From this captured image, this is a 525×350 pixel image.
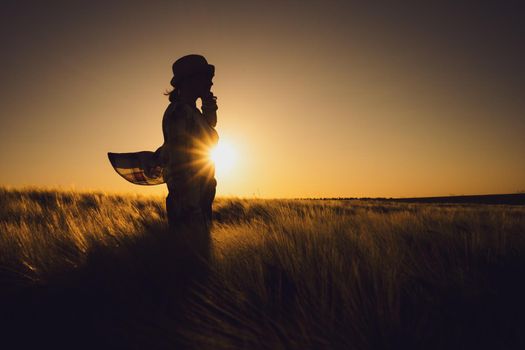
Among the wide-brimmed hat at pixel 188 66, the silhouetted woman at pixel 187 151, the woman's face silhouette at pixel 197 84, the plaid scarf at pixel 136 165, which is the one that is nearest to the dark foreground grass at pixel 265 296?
the silhouetted woman at pixel 187 151

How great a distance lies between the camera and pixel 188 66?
3182 millimetres

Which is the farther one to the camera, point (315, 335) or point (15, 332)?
point (15, 332)

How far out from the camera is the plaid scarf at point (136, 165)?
325 centimetres

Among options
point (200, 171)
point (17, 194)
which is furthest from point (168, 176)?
point (17, 194)

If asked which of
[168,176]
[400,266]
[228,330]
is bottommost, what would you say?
[228,330]

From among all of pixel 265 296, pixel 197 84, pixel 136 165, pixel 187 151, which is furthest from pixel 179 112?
pixel 265 296

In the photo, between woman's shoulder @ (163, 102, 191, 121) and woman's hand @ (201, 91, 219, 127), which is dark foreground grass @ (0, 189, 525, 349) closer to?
woman's shoulder @ (163, 102, 191, 121)

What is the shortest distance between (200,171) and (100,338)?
202cm

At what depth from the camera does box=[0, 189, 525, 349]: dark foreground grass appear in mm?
1135

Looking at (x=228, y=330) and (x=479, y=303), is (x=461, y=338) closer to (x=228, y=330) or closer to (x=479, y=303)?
(x=479, y=303)

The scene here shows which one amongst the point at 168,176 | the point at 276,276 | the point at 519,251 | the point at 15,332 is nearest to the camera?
the point at 15,332

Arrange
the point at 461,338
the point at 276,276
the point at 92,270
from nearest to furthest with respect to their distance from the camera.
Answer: the point at 461,338
the point at 276,276
the point at 92,270

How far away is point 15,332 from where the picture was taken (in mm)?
1308

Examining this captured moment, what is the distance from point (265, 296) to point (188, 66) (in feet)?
8.90
